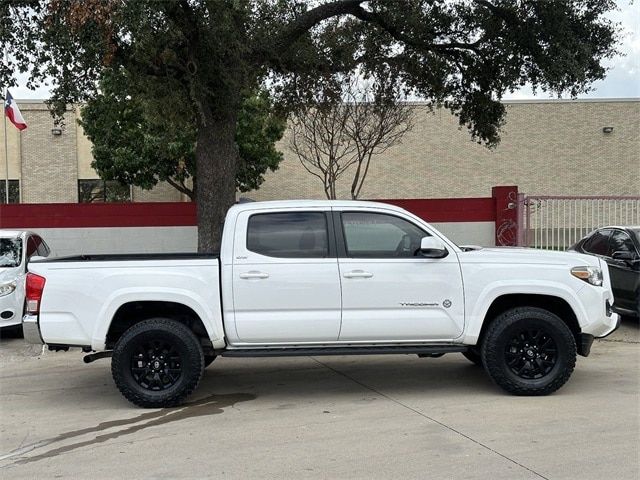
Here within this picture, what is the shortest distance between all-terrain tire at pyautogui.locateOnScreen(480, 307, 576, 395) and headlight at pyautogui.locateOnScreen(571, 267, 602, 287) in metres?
0.47

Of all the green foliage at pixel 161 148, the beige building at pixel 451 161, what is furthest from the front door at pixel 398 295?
the beige building at pixel 451 161

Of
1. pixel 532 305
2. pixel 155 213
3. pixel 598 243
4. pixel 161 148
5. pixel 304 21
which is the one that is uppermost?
pixel 304 21

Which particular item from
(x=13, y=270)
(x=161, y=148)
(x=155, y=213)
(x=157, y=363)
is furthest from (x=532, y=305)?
(x=161, y=148)

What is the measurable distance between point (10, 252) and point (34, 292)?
4894 millimetres

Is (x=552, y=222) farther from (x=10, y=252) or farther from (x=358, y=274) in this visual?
(x=10, y=252)

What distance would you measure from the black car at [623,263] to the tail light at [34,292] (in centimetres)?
815

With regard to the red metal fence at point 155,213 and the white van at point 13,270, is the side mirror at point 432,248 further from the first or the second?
the red metal fence at point 155,213

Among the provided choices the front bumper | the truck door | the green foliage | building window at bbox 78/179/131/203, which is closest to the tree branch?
the truck door

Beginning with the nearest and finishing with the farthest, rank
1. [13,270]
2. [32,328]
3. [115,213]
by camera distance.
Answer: [32,328]
[13,270]
[115,213]

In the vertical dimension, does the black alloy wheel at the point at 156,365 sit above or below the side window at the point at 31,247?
below

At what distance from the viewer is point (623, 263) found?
1034 cm

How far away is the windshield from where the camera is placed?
10555 mm

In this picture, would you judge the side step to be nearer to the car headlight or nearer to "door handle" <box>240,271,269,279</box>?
"door handle" <box>240,271,269,279</box>

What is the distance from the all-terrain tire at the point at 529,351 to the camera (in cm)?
660
